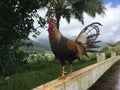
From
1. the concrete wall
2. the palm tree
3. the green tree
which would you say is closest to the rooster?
the concrete wall

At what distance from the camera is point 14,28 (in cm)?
1563

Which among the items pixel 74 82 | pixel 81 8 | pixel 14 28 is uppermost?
pixel 81 8

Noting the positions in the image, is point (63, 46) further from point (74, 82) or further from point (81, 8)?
point (81, 8)

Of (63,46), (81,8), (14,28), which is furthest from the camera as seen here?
(81,8)

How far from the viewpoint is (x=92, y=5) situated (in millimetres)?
36281

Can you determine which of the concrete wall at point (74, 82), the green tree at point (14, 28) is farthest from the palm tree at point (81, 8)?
the concrete wall at point (74, 82)

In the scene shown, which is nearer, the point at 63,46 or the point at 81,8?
the point at 63,46

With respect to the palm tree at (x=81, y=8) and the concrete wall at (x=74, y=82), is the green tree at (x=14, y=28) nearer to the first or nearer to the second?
the concrete wall at (x=74, y=82)

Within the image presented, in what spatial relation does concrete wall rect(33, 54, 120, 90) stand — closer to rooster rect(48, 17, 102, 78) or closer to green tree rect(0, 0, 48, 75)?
rooster rect(48, 17, 102, 78)

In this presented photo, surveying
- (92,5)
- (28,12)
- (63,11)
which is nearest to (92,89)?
(28,12)

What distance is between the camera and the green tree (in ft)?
48.1

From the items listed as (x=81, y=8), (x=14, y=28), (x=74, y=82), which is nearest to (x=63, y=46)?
(x=74, y=82)

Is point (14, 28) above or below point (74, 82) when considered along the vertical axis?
above

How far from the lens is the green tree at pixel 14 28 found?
48.1 feet
